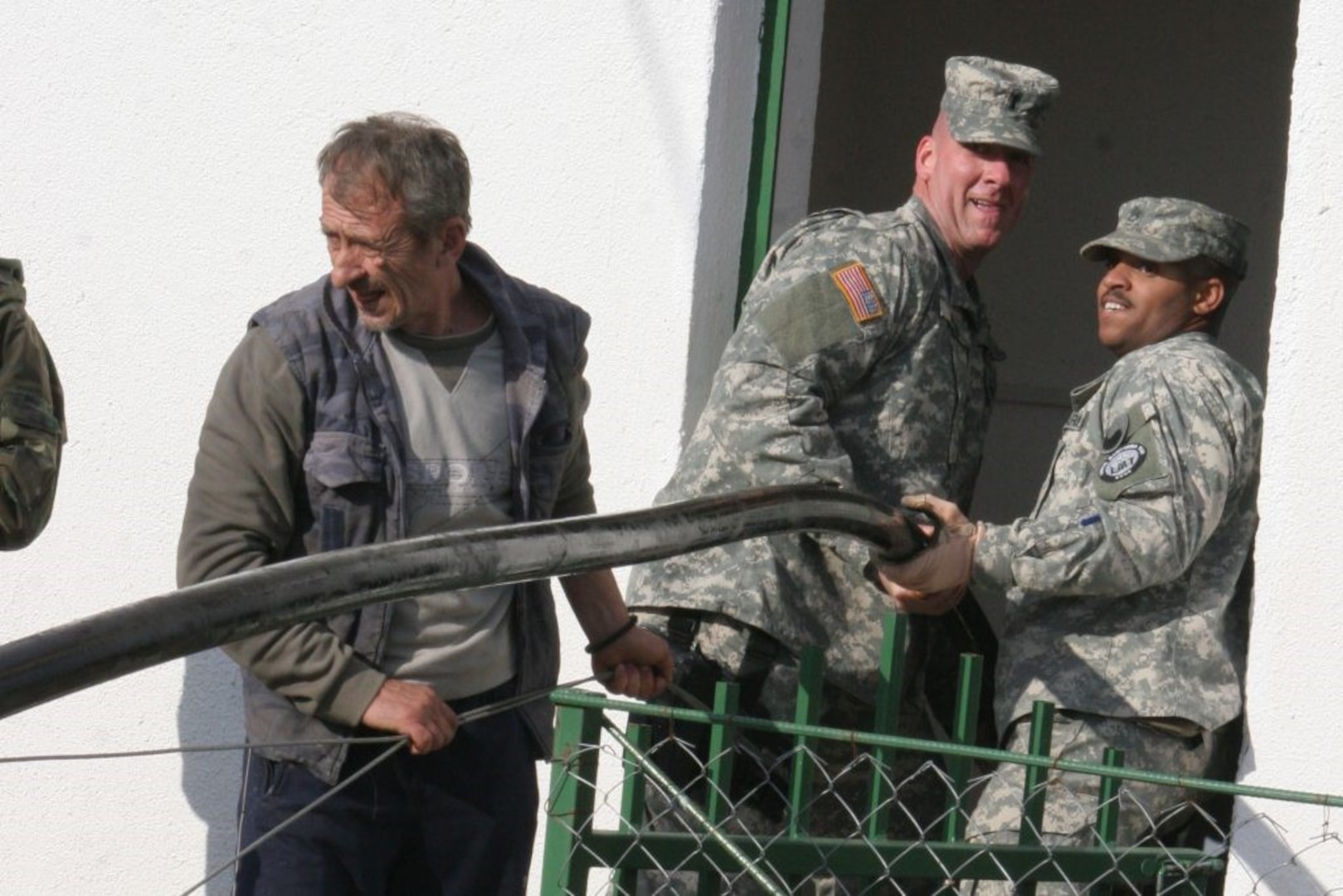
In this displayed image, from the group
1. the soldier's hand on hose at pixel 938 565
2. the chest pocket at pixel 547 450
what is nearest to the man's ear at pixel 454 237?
the chest pocket at pixel 547 450

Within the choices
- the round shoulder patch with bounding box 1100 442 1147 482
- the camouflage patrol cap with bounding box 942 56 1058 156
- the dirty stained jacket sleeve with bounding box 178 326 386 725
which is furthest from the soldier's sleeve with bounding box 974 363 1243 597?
A: the dirty stained jacket sleeve with bounding box 178 326 386 725

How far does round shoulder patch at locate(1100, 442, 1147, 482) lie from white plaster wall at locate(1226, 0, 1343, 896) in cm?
21

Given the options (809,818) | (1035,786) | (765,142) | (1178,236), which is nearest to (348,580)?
(1035,786)

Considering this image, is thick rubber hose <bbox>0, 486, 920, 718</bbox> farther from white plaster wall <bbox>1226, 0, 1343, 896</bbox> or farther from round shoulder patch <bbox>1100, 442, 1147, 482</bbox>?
white plaster wall <bbox>1226, 0, 1343, 896</bbox>

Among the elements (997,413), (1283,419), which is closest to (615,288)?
(1283,419)

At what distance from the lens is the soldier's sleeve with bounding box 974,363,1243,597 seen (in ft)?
10.6

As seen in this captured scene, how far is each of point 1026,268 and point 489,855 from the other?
4.01m

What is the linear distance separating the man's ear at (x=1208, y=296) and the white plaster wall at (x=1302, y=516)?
0.22 metres

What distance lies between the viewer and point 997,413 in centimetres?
654

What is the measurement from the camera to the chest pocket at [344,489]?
111 inches

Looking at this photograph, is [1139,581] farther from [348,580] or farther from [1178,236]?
[348,580]

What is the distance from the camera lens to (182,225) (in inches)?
162

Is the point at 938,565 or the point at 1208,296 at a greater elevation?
the point at 1208,296

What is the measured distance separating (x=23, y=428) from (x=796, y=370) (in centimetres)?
124
